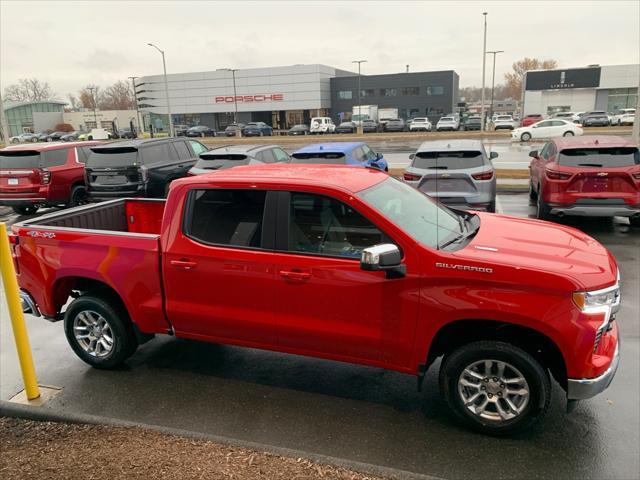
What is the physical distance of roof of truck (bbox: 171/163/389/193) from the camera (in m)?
4.07

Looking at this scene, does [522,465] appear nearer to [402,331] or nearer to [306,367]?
[402,331]

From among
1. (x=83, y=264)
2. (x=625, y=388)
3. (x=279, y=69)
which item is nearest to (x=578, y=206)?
(x=625, y=388)

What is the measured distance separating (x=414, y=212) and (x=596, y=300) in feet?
4.97

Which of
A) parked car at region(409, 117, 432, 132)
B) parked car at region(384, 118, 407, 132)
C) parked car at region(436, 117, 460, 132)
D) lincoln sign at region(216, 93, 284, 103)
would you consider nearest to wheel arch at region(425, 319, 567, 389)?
parked car at region(436, 117, 460, 132)

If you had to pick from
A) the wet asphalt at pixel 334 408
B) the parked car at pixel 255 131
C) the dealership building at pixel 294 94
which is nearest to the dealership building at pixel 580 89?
the dealership building at pixel 294 94

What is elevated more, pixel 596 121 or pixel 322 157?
pixel 322 157

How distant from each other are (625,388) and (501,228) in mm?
1702

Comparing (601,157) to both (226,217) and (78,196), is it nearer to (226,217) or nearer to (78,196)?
(226,217)

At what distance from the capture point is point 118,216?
6.00m

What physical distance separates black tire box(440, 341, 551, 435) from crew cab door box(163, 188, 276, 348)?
1429 millimetres

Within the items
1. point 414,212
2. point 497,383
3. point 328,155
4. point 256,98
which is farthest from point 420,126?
point 497,383

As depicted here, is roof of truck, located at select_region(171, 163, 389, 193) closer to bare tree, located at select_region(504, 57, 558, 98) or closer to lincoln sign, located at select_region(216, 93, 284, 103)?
lincoln sign, located at select_region(216, 93, 284, 103)

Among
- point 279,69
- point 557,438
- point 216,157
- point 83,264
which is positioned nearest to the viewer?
point 557,438

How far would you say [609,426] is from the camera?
3762 millimetres
